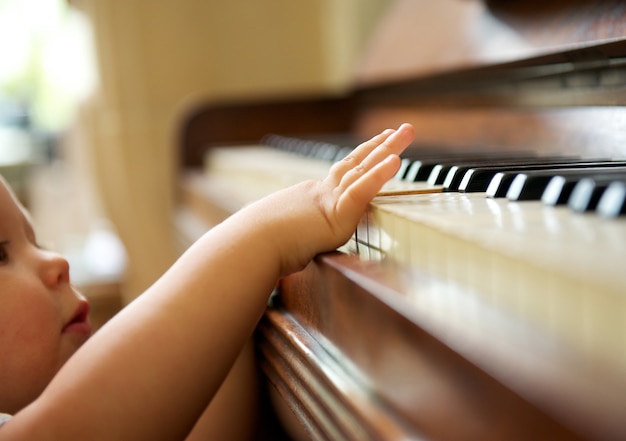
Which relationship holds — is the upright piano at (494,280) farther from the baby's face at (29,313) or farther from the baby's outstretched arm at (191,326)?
the baby's face at (29,313)

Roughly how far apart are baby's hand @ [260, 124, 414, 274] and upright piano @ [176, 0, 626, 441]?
0.7 inches

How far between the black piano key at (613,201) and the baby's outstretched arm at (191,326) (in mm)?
244

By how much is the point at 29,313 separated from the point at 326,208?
0.37m

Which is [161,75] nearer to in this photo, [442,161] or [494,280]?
[442,161]

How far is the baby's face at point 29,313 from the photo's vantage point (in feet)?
2.96

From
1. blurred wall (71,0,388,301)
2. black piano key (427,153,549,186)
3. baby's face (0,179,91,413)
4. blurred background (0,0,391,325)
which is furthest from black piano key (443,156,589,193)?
blurred wall (71,0,388,301)

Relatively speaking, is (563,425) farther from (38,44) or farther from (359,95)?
(38,44)

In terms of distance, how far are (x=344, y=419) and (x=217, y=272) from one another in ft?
0.73

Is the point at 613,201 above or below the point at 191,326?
above

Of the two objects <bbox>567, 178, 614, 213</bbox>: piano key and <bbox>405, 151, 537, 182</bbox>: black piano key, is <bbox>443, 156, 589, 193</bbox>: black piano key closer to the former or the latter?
<bbox>405, 151, 537, 182</bbox>: black piano key

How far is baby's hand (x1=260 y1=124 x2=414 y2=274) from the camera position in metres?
0.78

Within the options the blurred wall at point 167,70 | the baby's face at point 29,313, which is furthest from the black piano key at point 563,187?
the blurred wall at point 167,70

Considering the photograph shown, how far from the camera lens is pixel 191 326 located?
76 centimetres

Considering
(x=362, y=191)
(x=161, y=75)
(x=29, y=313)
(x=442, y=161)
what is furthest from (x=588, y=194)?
(x=161, y=75)
